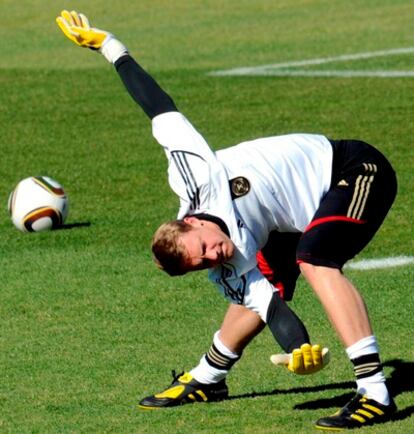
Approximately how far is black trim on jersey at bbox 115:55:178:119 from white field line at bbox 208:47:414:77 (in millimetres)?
11772

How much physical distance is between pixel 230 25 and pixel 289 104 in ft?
20.9

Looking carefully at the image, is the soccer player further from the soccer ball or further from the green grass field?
the soccer ball

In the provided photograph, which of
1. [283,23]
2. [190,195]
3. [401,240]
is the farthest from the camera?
[283,23]

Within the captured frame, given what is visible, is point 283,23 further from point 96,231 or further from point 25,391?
Answer: point 25,391

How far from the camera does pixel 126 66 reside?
7793 mm

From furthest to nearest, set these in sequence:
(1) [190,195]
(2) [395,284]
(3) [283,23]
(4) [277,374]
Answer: (3) [283,23] < (2) [395,284] < (4) [277,374] < (1) [190,195]

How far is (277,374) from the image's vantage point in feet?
27.2

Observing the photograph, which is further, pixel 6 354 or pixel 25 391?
pixel 6 354

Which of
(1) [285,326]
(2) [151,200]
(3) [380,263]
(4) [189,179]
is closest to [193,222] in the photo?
(4) [189,179]

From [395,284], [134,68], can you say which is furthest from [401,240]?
[134,68]

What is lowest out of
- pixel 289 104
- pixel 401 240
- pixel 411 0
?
pixel 411 0

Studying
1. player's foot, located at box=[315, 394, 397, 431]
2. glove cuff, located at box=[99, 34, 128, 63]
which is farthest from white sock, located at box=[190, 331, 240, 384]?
glove cuff, located at box=[99, 34, 128, 63]

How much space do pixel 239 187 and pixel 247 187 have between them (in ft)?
0.13

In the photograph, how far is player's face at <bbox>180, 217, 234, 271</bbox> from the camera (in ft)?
22.4
